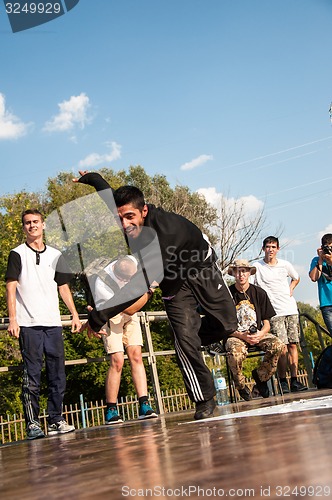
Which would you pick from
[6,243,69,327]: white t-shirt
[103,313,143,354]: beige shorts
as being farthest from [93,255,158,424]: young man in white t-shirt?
[6,243,69,327]: white t-shirt

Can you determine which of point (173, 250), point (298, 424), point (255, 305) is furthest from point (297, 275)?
point (298, 424)

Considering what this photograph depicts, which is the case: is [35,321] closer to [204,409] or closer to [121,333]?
[121,333]

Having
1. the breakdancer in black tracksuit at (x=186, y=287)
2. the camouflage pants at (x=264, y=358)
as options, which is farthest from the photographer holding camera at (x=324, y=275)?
the breakdancer in black tracksuit at (x=186, y=287)

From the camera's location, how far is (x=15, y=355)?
23906 mm

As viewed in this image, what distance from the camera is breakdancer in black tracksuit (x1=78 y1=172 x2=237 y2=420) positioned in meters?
4.42

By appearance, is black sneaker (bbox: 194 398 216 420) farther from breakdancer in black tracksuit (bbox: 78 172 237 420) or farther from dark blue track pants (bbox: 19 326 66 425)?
Result: dark blue track pants (bbox: 19 326 66 425)

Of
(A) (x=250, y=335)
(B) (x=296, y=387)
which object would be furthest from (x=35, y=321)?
(B) (x=296, y=387)

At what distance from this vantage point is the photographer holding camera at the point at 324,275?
330 inches

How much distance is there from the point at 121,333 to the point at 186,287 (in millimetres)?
1811

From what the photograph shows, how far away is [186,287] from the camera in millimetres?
5129

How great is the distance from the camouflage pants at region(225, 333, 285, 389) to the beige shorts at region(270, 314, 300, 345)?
82cm

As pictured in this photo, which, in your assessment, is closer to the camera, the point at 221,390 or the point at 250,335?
the point at 250,335

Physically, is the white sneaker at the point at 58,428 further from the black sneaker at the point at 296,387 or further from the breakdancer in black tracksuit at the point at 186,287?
the black sneaker at the point at 296,387

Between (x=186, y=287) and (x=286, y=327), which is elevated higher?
(x=186, y=287)
